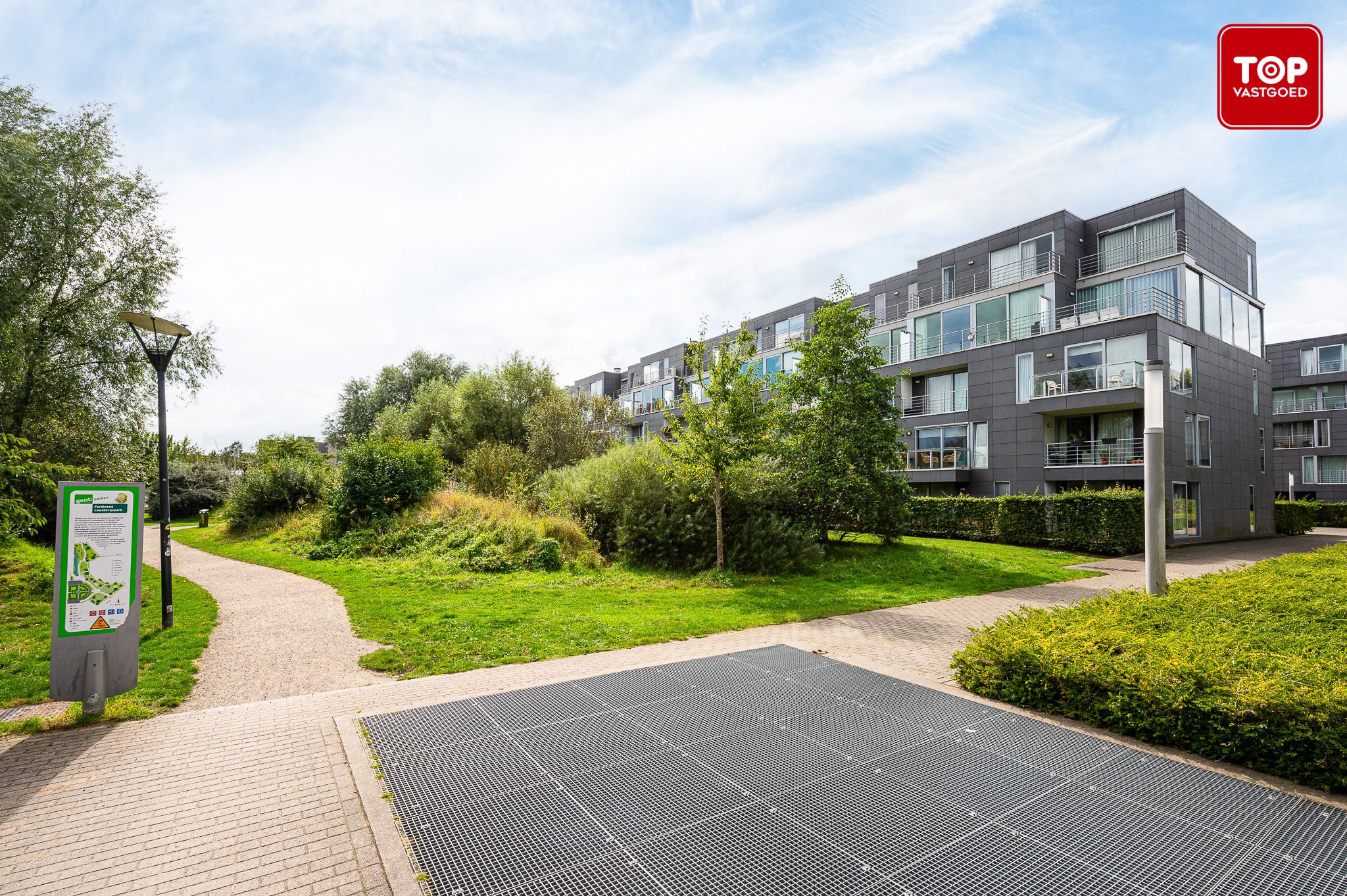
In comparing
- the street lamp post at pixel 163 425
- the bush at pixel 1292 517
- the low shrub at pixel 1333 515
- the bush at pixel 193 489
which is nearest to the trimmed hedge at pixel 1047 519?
the bush at pixel 1292 517

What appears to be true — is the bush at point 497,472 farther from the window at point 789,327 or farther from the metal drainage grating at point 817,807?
the window at point 789,327

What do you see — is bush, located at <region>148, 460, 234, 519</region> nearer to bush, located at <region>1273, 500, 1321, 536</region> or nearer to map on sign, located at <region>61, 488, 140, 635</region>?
map on sign, located at <region>61, 488, 140, 635</region>

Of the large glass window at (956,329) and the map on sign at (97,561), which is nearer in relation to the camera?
the map on sign at (97,561)

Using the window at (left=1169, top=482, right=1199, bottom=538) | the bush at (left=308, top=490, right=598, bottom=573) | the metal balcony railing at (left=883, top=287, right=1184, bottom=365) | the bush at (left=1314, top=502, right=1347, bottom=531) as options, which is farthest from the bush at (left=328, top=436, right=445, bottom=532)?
the bush at (left=1314, top=502, right=1347, bottom=531)

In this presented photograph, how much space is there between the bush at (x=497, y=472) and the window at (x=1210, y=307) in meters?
25.2

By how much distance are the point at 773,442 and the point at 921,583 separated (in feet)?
13.6

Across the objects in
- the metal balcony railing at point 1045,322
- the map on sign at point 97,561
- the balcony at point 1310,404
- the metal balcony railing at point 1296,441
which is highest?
the metal balcony railing at point 1045,322

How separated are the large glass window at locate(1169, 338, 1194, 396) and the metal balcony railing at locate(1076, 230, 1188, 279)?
3584 mm

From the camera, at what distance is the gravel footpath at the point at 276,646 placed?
20.6 ft

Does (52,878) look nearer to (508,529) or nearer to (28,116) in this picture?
(508,529)

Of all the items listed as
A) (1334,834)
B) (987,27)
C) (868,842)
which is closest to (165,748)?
(868,842)

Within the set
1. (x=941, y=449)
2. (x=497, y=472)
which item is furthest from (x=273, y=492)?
(x=941, y=449)

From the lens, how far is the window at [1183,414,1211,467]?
22.8 meters

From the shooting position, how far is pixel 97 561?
5.54m
